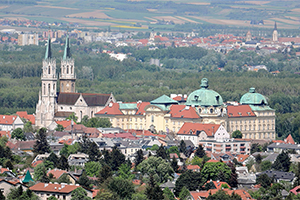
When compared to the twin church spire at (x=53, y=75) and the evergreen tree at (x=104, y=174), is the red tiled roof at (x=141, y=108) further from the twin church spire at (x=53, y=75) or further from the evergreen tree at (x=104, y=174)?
the evergreen tree at (x=104, y=174)

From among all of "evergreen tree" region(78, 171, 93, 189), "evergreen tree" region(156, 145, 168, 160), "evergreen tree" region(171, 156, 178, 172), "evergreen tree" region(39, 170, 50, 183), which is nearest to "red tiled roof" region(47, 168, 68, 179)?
"evergreen tree" region(39, 170, 50, 183)

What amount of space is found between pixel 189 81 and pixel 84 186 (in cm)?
10432

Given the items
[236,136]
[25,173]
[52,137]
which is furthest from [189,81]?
[25,173]

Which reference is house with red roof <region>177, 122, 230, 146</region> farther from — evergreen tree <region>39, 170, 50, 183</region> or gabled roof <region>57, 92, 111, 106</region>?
evergreen tree <region>39, 170, 50, 183</region>

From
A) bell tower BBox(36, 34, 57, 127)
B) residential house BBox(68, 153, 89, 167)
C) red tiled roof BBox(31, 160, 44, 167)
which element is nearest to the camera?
red tiled roof BBox(31, 160, 44, 167)

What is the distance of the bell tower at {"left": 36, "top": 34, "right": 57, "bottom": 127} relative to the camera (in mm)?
119875

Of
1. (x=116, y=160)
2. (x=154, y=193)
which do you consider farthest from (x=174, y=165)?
(x=154, y=193)

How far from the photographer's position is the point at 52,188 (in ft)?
215

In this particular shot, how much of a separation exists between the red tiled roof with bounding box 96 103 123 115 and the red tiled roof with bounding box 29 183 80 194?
169 ft

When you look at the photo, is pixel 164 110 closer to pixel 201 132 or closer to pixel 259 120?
pixel 201 132

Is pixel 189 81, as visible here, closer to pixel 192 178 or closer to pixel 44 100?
pixel 44 100

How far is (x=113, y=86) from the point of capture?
170 m

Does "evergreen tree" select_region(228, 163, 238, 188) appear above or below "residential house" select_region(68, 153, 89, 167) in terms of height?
above

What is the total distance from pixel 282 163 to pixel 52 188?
25676mm
